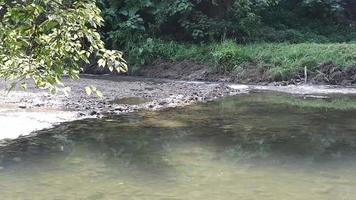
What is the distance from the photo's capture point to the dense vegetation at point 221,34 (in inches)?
796

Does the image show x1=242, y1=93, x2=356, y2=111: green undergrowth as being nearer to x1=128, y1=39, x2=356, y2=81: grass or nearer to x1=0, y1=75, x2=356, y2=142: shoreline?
x1=0, y1=75, x2=356, y2=142: shoreline

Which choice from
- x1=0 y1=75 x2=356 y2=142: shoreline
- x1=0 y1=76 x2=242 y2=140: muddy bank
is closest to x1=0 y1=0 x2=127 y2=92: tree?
x1=0 y1=75 x2=356 y2=142: shoreline

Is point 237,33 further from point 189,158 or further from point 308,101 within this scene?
point 189,158

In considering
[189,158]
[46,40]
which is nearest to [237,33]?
[189,158]

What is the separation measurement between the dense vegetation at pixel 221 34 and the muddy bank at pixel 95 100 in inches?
85.6

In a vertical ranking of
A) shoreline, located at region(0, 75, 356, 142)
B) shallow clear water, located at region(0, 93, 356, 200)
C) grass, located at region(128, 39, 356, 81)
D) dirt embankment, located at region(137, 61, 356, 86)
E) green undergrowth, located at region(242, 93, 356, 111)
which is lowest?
green undergrowth, located at region(242, 93, 356, 111)

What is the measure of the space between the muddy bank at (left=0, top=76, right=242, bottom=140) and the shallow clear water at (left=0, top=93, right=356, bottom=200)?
25.4 inches

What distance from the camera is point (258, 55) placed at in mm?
20297

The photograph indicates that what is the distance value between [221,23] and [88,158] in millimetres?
15593

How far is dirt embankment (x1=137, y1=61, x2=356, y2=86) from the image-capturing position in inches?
734

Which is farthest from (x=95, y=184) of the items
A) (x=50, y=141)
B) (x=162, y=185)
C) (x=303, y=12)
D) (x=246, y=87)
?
(x=303, y=12)

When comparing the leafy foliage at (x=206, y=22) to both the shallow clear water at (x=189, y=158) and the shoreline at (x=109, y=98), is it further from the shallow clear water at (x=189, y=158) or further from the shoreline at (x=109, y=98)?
the shallow clear water at (x=189, y=158)

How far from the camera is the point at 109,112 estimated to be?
12453 mm

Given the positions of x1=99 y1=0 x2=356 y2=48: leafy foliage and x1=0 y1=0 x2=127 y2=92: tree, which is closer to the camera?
x1=0 y1=0 x2=127 y2=92: tree
